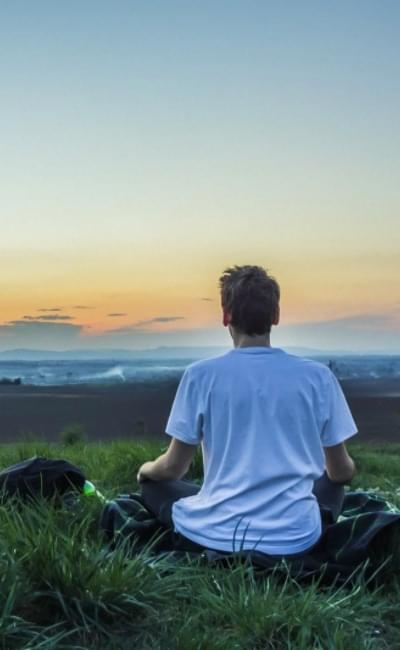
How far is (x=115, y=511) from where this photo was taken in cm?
432

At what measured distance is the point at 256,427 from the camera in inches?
148

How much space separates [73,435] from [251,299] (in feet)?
23.7

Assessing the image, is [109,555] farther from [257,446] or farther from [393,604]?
[393,604]

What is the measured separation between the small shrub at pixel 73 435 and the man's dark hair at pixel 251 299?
658cm

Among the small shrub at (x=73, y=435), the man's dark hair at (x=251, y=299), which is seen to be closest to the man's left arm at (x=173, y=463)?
the man's dark hair at (x=251, y=299)

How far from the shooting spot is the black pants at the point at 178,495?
425 centimetres

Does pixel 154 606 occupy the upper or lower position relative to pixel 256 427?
lower

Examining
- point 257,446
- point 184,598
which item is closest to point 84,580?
point 184,598

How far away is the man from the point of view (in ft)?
12.4

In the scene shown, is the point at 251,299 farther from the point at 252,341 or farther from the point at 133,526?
the point at 133,526

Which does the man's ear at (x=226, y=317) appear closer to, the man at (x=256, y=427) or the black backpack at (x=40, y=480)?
the man at (x=256, y=427)

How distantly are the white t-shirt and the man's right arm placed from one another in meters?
0.12

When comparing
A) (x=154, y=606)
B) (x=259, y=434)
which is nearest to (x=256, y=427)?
(x=259, y=434)

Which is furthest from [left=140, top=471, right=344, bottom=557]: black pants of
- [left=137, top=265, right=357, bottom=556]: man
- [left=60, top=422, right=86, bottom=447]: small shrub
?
[left=60, top=422, right=86, bottom=447]: small shrub
